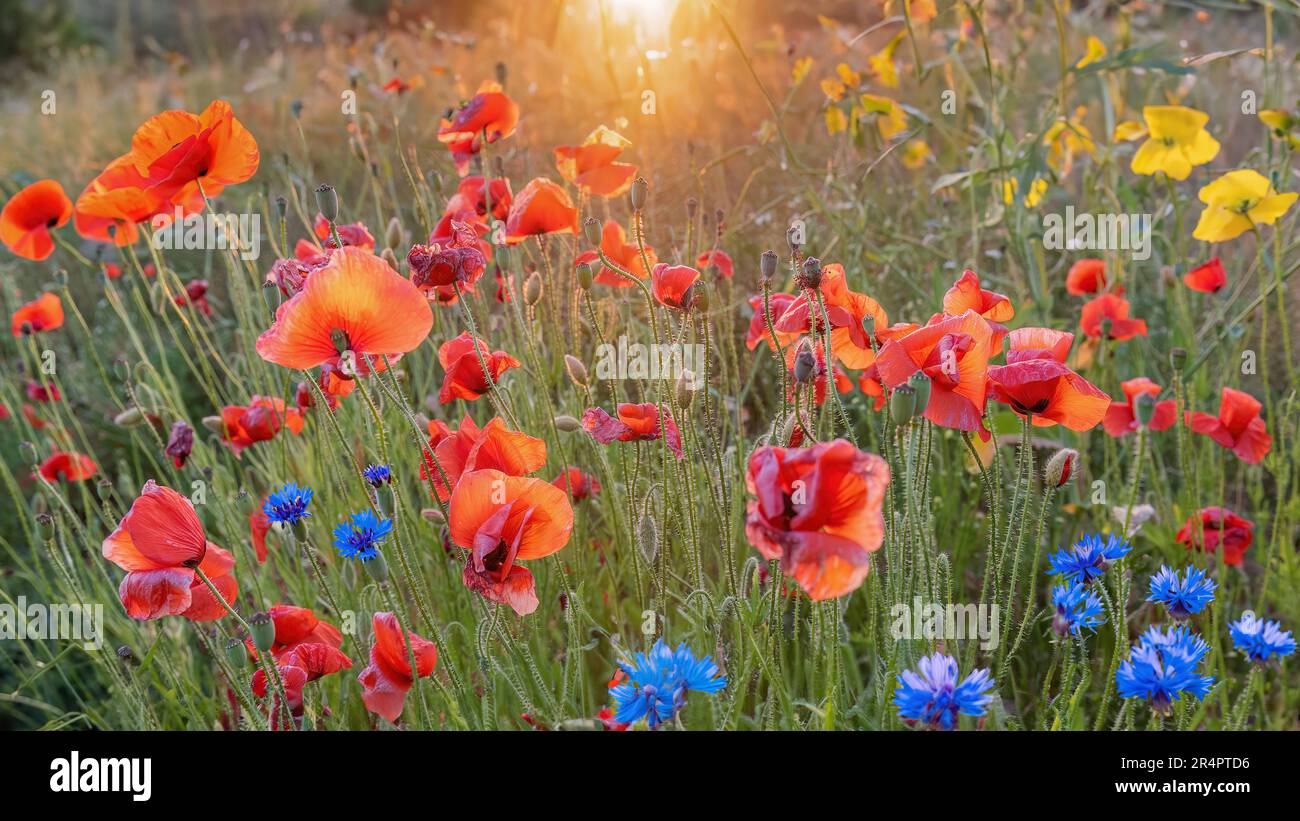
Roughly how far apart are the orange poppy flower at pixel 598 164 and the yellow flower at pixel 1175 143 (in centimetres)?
93

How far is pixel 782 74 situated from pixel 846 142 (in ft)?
5.81

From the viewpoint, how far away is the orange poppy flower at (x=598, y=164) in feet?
5.32

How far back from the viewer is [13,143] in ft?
20.5

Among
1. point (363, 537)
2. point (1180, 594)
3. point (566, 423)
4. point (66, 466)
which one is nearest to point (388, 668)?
point (363, 537)

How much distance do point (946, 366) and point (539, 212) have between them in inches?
26.7

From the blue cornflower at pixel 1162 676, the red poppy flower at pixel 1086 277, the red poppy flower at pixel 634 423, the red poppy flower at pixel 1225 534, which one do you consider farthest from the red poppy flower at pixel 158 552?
the red poppy flower at pixel 1086 277

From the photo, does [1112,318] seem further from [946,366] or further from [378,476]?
[378,476]

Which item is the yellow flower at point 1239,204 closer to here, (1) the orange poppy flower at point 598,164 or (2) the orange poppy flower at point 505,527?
(1) the orange poppy flower at point 598,164

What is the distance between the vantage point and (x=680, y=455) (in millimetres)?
1346

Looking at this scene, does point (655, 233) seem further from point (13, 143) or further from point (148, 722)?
point (13, 143)
